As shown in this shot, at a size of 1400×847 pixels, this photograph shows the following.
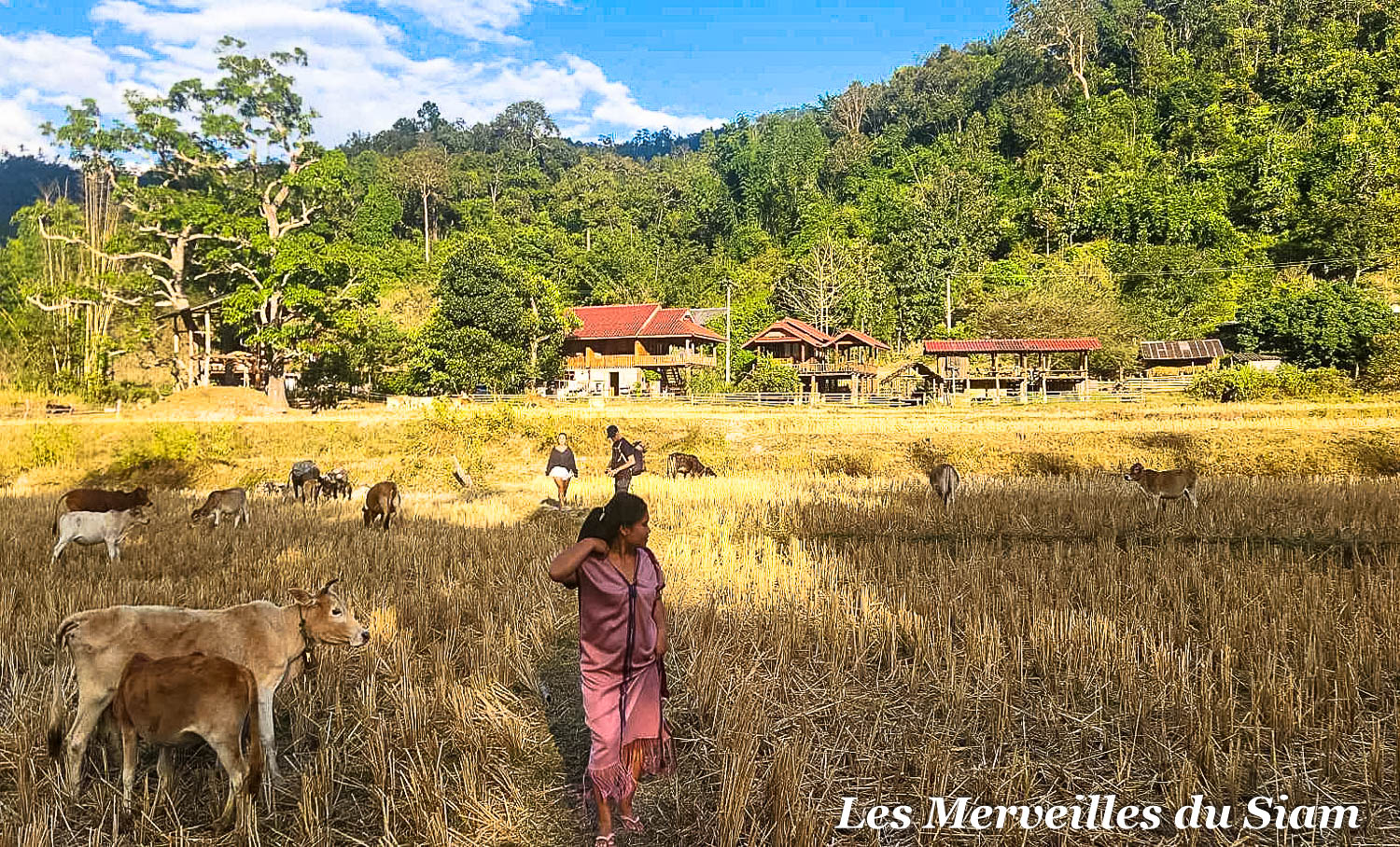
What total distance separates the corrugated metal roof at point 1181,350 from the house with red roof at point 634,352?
2556 centimetres

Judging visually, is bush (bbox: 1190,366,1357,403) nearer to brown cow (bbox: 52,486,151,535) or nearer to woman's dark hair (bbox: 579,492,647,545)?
woman's dark hair (bbox: 579,492,647,545)

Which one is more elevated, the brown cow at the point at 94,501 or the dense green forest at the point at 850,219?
the dense green forest at the point at 850,219

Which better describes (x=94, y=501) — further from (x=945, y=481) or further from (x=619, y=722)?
(x=945, y=481)

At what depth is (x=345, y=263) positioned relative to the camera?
33938mm

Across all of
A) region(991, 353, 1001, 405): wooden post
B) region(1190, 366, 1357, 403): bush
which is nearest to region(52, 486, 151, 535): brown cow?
region(991, 353, 1001, 405): wooden post

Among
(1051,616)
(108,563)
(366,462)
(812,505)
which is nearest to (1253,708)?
(1051,616)

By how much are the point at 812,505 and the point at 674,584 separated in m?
5.46

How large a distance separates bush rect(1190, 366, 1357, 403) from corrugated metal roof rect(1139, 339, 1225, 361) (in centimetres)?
1040

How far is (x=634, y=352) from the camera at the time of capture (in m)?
46.7

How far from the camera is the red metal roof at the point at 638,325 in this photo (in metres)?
46.2

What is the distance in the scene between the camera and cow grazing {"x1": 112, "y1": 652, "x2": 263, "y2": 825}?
11.1 ft

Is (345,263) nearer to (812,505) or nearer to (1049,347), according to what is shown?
(812,505)

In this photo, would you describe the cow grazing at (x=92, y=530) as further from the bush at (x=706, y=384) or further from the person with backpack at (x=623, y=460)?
the bush at (x=706, y=384)

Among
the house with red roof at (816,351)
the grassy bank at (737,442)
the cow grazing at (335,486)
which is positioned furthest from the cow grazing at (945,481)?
the house with red roof at (816,351)
